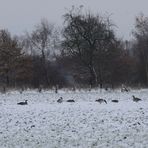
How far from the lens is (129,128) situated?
15.7m

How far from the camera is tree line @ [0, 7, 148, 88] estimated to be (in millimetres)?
65938

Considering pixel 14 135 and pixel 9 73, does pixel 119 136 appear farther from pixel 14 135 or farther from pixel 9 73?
pixel 9 73

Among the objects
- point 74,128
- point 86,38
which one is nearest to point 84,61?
point 86,38

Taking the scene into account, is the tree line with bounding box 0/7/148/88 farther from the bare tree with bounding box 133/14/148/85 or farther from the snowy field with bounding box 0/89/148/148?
the snowy field with bounding box 0/89/148/148

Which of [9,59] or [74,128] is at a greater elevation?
[9,59]

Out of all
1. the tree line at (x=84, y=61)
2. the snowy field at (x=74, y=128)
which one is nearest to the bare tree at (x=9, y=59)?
the tree line at (x=84, y=61)

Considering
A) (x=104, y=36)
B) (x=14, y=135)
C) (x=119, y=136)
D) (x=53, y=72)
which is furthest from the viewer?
(x=53, y=72)

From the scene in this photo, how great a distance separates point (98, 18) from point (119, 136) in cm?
5442

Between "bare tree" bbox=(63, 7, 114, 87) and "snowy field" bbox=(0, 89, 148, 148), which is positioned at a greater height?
"bare tree" bbox=(63, 7, 114, 87)

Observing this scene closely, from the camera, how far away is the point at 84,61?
6588 cm

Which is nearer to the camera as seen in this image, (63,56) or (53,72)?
(63,56)

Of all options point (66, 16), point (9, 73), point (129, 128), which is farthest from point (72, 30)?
point (129, 128)

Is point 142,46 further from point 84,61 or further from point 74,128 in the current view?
point 74,128

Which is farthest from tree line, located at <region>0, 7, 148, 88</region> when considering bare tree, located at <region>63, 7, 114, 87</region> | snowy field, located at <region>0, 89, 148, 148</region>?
snowy field, located at <region>0, 89, 148, 148</region>
